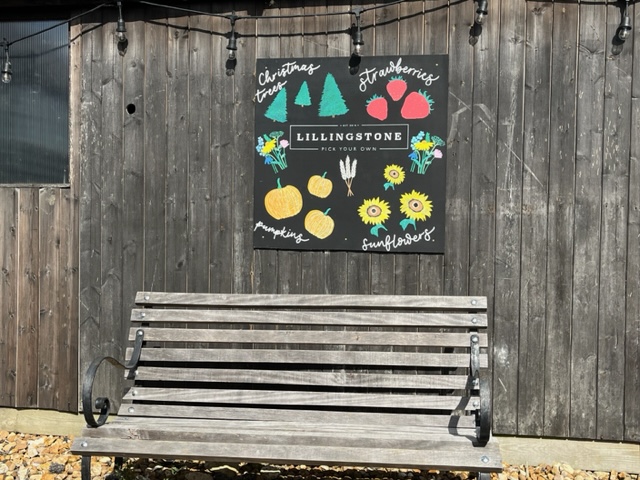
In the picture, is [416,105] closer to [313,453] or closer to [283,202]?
[283,202]

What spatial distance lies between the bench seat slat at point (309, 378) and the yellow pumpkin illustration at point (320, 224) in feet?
2.89

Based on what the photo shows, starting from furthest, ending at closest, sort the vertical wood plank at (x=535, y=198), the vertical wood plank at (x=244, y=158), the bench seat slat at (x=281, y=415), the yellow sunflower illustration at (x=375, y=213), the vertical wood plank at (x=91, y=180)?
the vertical wood plank at (x=91, y=180), the vertical wood plank at (x=244, y=158), the yellow sunflower illustration at (x=375, y=213), the vertical wood plank at (x=535, y=198), the bench seat slat at (x=281, y=415)

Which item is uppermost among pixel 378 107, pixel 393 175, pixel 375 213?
pixel 378 107

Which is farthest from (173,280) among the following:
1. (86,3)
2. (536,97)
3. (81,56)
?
(536,97)

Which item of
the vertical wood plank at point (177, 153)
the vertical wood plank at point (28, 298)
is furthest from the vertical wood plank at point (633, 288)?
the vertical wood plank at point (28, 298)

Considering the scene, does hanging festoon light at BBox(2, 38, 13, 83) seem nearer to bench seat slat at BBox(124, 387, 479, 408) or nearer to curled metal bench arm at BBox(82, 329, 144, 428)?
curled metal bench arm at BBox(82, 329, 144, 428)

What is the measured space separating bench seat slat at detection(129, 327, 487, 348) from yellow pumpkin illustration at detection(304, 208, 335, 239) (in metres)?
0.68

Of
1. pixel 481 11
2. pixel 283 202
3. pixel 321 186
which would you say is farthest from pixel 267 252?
pixel 481 11

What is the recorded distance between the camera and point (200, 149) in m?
3.60

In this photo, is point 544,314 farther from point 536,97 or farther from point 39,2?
point 39,2

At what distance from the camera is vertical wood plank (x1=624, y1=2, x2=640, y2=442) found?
3.28 meters

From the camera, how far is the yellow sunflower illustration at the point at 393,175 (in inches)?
136

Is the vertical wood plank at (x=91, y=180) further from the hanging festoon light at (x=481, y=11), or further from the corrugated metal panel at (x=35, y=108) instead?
the hanging festoon light at (x=481, y=11)

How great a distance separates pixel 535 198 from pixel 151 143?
8.04 feet
